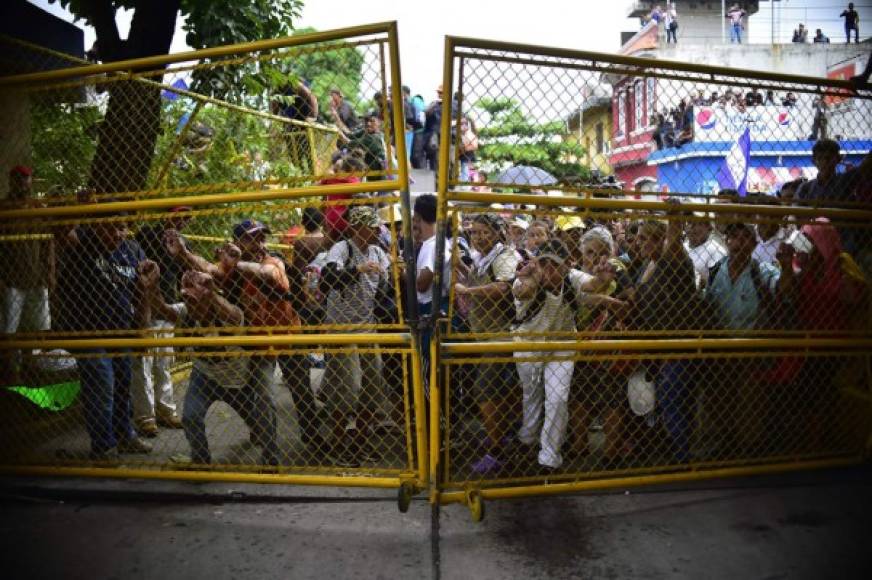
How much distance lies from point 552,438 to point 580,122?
2.08 m

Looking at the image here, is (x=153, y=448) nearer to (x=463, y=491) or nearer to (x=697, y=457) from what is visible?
(x=463, y=491)

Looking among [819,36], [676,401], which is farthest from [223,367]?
[819,36]

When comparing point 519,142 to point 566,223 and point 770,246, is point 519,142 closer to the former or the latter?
point 566,223

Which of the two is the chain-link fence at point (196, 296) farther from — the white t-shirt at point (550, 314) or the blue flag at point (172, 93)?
the white t-shirt at point (550, 314)

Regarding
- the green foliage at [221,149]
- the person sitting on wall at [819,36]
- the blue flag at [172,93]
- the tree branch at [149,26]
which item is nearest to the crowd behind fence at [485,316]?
the blue flag at [172,93]

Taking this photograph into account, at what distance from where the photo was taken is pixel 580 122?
11.8 ft

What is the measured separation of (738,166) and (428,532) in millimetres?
3302

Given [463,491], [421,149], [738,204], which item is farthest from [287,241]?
[738,204]

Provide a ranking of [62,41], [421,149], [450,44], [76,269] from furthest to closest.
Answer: [421,149], [62,41], [76,269], [450,44]

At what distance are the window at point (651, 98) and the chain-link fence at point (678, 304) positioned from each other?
2 cm

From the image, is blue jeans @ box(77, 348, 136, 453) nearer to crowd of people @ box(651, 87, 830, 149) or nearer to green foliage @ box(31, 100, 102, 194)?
green foliage @ box(31, 100, 102, 194)

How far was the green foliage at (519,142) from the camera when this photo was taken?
11.4 feet

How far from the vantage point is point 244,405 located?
4.55 meters

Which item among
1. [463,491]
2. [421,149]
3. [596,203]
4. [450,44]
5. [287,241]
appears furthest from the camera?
[421,149]
